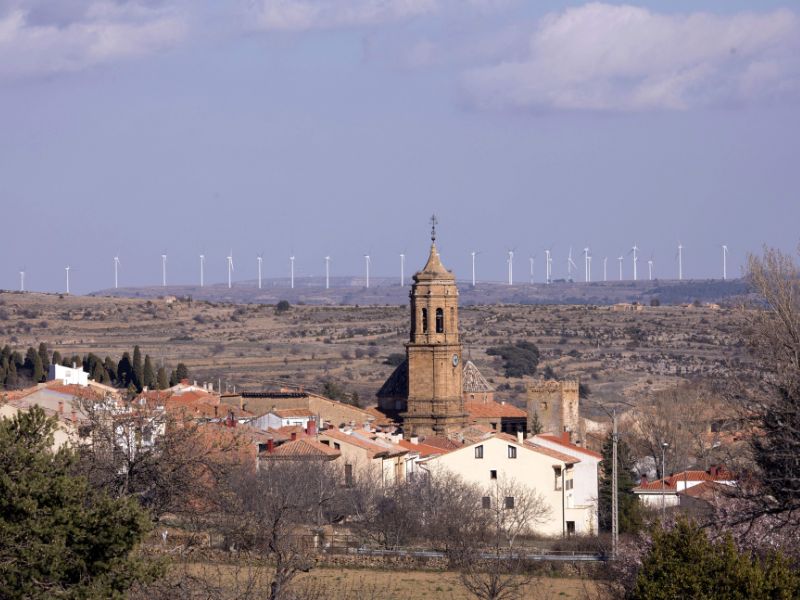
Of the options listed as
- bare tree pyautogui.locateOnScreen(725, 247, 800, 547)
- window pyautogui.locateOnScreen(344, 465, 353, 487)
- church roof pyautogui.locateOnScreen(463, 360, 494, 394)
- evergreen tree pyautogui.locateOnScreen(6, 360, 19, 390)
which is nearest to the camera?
bare tree pyautogui.locateOnScreen(725, 247, 800, 547)

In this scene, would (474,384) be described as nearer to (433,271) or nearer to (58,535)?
(433,271)

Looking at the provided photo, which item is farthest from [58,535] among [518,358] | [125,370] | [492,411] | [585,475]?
[518,358]

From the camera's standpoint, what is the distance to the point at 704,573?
2178 cm

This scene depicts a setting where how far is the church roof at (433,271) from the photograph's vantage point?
75250mm

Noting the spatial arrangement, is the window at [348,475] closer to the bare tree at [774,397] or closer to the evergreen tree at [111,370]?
the bare tree at [774,397]

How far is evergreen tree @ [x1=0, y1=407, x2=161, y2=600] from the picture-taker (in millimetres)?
21000

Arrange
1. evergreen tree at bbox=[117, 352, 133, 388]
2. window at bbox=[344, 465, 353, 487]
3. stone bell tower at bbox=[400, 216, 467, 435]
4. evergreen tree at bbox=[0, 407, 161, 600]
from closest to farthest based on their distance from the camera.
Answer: evergreen tree at bbox=[0, 407, 161, 600] < window at bbox=[344, 465, 353, 487] < stone bell tower at bbox=[400, 216, 467, 435] < evergreen tree at bbox=[117, 352, 133, 388]

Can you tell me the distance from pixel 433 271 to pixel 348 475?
21774mm

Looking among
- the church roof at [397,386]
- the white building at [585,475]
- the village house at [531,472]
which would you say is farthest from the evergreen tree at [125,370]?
the village house at [531,472]

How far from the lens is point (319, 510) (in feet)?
152

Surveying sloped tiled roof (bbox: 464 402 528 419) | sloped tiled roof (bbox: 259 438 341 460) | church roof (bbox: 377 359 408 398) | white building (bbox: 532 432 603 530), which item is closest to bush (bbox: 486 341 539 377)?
sloped tiled roof (bbox: 464 402 528 419)

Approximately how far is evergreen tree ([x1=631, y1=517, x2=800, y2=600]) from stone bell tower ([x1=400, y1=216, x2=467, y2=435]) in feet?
171

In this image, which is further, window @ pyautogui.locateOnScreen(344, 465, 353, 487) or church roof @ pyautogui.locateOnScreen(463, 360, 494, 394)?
church roof @ pyautogui.locateOnScreen(463, 360, 494, 394)

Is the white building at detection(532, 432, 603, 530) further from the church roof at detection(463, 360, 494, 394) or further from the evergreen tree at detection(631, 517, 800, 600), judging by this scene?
the evergreen tree at detection(631, 517, 800, 600)
